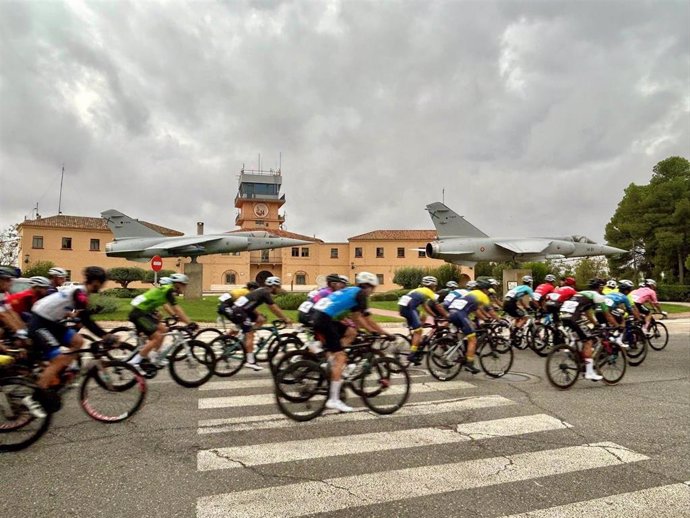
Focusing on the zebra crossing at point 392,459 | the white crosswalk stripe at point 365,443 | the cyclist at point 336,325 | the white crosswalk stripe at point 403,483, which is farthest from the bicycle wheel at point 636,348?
the cyclist at point 336,325

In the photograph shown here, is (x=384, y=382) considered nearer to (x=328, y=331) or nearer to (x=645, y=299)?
(x=328, y=331)

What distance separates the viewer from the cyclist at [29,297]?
598 cm

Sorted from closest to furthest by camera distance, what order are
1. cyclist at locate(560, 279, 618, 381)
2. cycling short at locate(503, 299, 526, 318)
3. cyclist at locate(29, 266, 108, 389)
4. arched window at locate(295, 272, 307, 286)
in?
cyclist at locate(29, 266, 108, 389) < cyclist at locate(560, 279, 618, 381) < cycling short at locate(503, 299, 526, 318) < arched window at locate(295, 272, 307, 286)

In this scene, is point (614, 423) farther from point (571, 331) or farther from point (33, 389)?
point (33, 389)

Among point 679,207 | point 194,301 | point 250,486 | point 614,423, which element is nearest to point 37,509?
point 250,486

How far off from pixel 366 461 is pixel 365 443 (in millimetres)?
505

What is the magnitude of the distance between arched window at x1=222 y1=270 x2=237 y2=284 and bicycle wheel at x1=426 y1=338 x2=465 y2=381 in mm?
50849

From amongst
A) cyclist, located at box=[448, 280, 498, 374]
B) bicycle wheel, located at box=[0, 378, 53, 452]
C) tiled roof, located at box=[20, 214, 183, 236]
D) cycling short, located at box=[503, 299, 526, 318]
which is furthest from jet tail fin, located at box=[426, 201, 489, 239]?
tiled roof, located at box=[20, 214, 183, 236]

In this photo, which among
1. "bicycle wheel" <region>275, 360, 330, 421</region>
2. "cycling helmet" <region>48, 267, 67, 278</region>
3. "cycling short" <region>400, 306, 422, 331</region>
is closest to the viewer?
"bicycle wheel" <region>275, 360, 330, 421</region>

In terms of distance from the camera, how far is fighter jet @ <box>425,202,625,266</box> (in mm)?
28578

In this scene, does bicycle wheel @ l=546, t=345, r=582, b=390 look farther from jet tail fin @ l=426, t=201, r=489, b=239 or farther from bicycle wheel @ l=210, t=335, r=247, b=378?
jet tail fin @ l=426, t=201, r=489, b=239

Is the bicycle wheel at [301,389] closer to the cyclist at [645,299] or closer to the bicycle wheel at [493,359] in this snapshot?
the bicycle wheel at [493,359]

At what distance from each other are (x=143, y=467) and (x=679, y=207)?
54556 mm

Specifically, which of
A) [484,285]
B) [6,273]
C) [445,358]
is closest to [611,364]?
[484,285]
